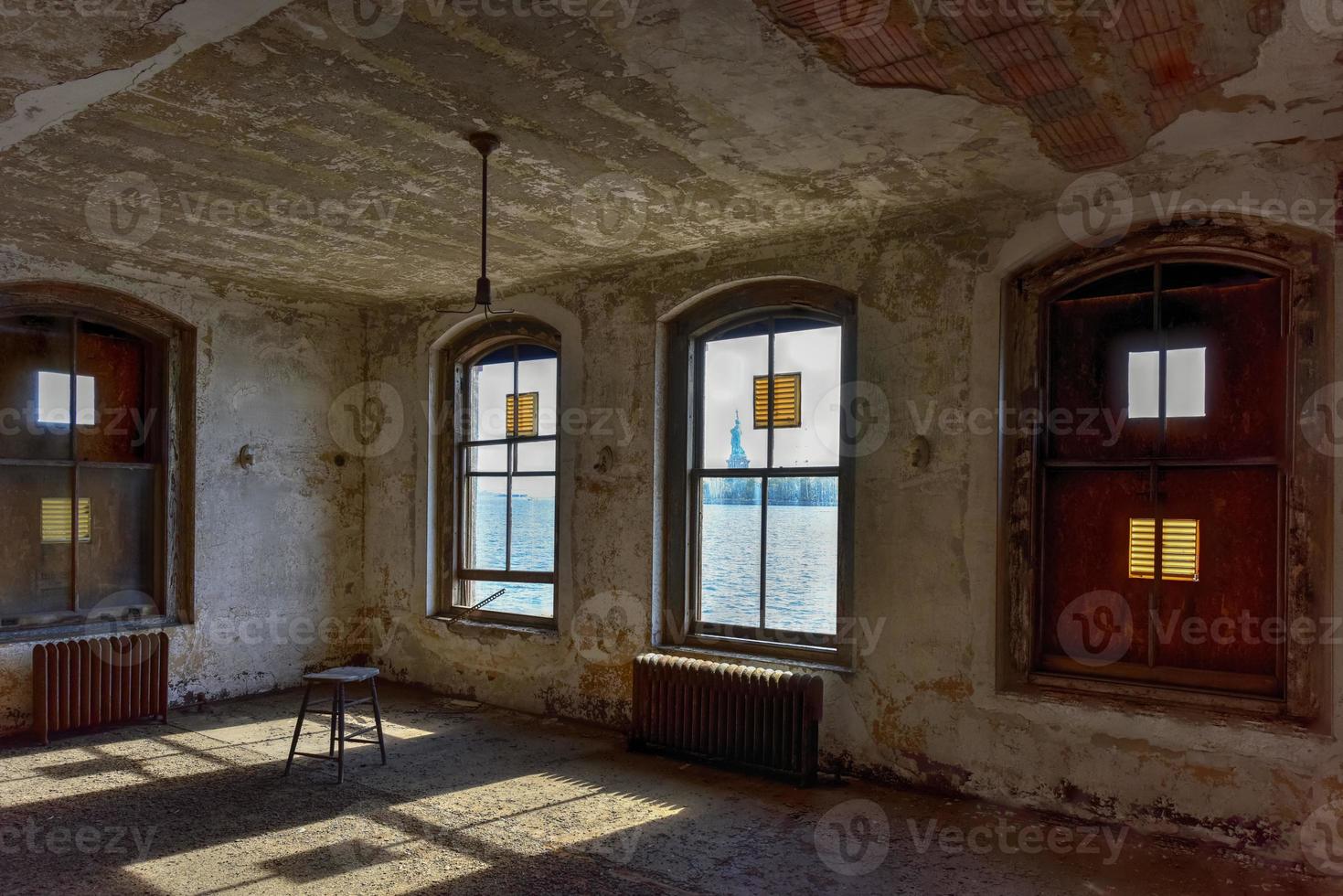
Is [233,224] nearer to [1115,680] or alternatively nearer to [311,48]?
[311,48]

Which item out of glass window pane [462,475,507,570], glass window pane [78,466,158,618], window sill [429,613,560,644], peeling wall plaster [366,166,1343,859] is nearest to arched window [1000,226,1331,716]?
peeling wall plaster [366,166,1343,859]

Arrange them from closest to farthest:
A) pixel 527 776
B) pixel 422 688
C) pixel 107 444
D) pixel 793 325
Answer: pixel 527 776, pixel 793 325, pixel 107 444, pixel 422 688

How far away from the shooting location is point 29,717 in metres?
Result: 5.63

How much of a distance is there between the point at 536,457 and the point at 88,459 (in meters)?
3.02

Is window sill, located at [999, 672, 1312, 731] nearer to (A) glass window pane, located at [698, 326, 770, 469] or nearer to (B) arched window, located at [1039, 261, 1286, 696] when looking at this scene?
(B) arched window, located at [1039, 261, 1286, 696]

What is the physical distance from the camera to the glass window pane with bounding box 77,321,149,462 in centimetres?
613

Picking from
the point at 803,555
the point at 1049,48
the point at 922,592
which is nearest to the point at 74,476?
the point at 803,555

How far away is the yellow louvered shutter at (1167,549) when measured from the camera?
165 inches

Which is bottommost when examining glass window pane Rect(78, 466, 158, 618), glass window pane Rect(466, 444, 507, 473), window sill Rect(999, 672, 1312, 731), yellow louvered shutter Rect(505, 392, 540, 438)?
window sill Rect(999, 672, 1312, 731)

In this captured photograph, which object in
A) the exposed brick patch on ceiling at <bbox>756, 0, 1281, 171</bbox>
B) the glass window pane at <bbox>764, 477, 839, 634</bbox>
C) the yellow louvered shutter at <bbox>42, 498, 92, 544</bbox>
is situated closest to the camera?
the exposed brick patch on ceiling at <bbox>756, 0, 1281, 171</bbox>

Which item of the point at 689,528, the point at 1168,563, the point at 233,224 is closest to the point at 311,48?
the point at 233,224

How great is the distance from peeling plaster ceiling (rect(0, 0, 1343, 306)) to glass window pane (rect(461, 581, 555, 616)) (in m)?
2.63

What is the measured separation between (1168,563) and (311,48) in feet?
13.8

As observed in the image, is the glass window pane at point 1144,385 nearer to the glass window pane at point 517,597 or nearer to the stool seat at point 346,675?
the glass window pane at point 517,597
